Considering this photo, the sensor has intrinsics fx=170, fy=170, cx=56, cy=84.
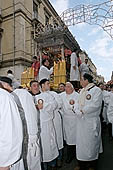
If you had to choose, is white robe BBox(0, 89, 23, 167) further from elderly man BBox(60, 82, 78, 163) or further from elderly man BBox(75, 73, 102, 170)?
elderly man BBox(60, 82, 78, 163)

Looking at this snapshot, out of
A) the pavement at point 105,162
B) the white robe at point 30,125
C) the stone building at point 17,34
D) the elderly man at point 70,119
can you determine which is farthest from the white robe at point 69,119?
the stone building at point 17,34

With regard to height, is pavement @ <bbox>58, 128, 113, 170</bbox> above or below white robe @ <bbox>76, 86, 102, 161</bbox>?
below

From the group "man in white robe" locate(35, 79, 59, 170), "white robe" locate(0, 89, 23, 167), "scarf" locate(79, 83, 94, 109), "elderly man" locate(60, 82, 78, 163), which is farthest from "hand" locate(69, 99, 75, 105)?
"white robe" locate(0, 89, 23, 167)

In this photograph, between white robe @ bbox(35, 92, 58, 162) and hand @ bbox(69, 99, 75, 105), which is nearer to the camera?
white robe @ bbox(35, 92, 58, 162)

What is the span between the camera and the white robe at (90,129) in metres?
3.62

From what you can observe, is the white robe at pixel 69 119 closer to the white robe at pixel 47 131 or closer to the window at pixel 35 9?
the white robe at pixel 47 131

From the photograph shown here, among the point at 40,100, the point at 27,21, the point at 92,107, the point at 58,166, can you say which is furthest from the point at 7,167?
the point at 27,21

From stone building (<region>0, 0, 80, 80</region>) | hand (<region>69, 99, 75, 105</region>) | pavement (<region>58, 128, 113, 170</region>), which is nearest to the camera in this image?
pavement (<region>58, 128, 113, 170</region>)

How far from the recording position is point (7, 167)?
4.98 ft

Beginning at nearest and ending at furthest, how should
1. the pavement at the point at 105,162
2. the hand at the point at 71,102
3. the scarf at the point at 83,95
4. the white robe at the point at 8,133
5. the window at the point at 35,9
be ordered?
the white robe at the point at 8,133, the scarf at the point at 83,95, the pavement at the point at 105,162, the hand at the point at 71,102, the window at the point at 35,9

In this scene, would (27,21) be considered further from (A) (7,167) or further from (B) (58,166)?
(A) (7,167)

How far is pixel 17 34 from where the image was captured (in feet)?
57.2

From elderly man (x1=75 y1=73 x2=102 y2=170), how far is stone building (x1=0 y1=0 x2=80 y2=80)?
13658mm

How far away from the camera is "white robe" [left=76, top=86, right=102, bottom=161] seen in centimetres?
362
